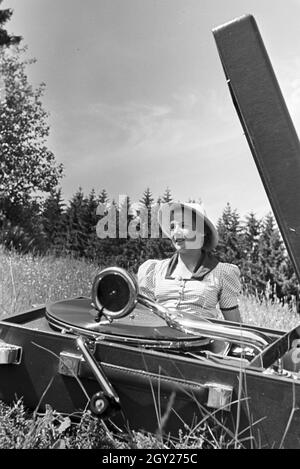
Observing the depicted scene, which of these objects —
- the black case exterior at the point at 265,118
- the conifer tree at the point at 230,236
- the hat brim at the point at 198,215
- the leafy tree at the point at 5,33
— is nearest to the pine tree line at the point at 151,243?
the conifer tree at the point at 230,236

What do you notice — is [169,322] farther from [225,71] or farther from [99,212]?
[99,212]

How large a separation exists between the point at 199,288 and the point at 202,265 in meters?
0.17

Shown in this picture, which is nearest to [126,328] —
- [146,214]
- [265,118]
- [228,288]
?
[265,118]

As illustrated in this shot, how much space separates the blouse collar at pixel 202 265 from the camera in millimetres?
2877

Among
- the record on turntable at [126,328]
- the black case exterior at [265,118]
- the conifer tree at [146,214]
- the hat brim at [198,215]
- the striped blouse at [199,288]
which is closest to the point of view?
the black case exterior at [265,118]

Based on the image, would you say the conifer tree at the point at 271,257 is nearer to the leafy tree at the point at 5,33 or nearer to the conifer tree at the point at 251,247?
Answer: the conifer tree at the point at 251,247

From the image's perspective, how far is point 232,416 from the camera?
4.81 feet

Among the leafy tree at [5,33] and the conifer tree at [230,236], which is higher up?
the leafy tree at [5,33]

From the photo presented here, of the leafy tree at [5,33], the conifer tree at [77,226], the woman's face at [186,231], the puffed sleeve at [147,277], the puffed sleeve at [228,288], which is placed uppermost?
the leafy tree at [5,33]

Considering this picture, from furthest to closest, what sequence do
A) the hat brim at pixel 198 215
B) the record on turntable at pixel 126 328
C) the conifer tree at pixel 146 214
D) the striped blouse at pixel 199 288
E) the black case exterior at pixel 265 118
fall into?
1. the conifer tree at pixel 146 214
2. the hat brim at pixel 198 215
3. the striped blouse at pixel 199 288
4. the record on turntable at pixel 126 328
5. the black case exterior at pixel 265 118

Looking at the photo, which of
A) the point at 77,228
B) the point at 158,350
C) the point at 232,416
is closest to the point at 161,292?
the point at 158,350

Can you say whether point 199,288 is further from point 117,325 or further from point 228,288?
point 117,325

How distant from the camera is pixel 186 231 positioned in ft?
9.70
